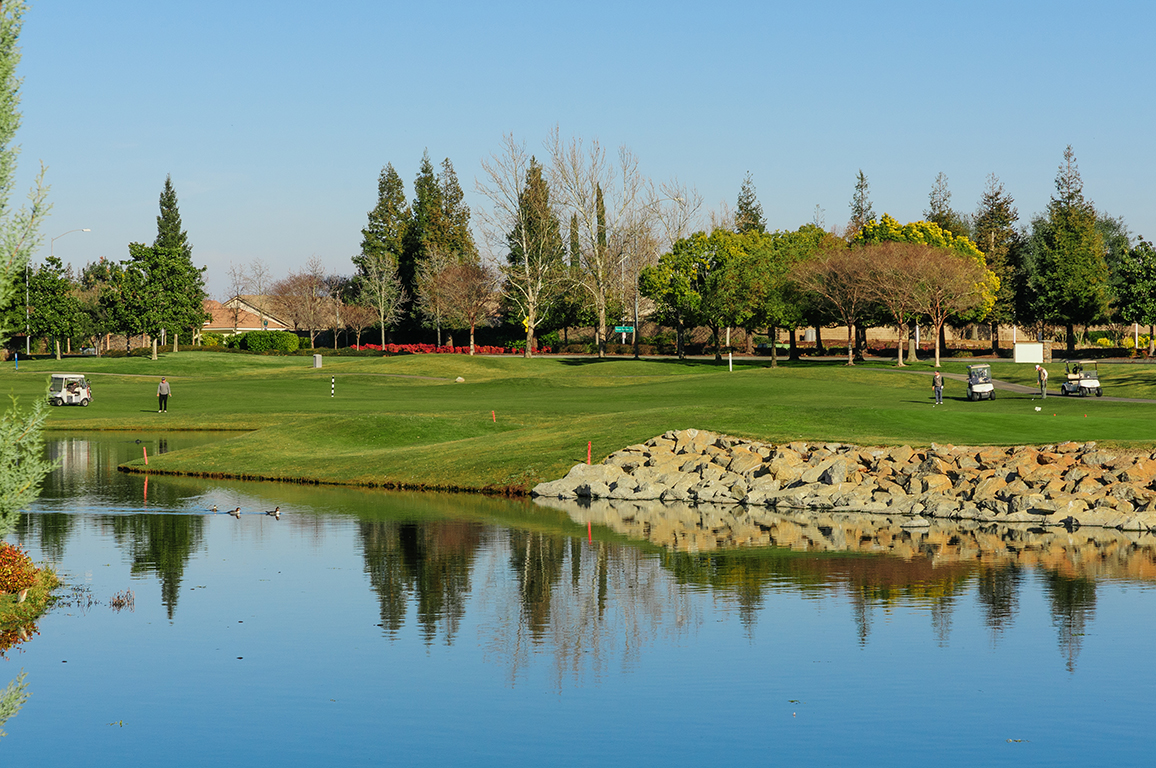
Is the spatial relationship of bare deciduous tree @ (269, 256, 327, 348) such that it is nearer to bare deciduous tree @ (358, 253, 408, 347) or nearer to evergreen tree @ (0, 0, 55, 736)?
bare deciduous tree @ (358, 253, 408, 347)

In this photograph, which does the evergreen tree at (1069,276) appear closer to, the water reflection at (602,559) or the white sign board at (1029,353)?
the white sign board at (1029,353)

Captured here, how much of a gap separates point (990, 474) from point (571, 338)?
376ft

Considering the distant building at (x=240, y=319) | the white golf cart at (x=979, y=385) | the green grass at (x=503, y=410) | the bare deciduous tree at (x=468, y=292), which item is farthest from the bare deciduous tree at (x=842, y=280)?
the distant building at (x=240, y=319)

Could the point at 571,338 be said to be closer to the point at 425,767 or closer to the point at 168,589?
the point at 168,589

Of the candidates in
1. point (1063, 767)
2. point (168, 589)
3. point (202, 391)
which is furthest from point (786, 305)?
point (1063, 767)

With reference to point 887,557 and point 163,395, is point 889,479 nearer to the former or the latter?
point 887,557

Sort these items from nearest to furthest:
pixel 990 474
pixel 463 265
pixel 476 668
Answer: pixel 476 668 → pixel 990 474 → pixel 463 265

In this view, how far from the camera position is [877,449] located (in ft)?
120

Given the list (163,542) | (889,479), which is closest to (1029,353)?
(889,479)

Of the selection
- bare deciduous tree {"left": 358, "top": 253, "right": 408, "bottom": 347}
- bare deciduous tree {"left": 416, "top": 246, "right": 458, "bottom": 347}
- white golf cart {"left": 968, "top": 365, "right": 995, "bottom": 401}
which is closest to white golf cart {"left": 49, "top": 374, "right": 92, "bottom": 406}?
white golf cart {"left": 968, "top": 365, "right": 995, "bottom": 401}

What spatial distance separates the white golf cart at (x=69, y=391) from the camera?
71.5 meters

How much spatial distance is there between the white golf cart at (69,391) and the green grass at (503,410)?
118 cm

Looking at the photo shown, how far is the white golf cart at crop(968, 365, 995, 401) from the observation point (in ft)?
206

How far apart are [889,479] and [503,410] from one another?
2838cm
